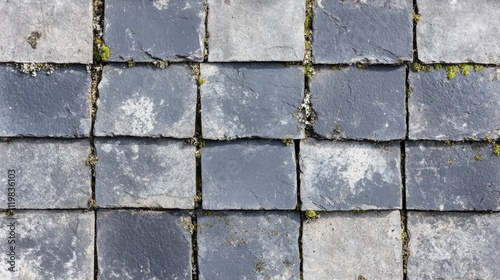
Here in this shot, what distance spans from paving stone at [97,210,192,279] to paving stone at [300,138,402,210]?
2.56 ft

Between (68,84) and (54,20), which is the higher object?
(54,20)

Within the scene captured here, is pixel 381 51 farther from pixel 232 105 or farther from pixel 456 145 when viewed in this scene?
pixel 232 105

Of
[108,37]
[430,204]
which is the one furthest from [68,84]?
[430,204]

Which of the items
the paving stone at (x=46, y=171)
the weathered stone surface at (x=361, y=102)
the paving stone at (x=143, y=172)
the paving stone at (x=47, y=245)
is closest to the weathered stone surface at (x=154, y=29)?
the paving stone at (x=143, y=172)

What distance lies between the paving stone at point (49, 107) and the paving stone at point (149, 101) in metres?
0.12

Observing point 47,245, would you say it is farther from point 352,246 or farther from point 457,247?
point 457,247

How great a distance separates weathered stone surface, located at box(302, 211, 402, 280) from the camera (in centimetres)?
277

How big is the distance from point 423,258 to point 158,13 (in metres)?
2.16

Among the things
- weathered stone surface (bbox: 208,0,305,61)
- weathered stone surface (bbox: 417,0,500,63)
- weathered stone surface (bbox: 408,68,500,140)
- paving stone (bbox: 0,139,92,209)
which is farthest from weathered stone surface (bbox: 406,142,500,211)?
paving stone (bbox: 0,139,92,209)

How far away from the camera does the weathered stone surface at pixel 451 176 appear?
2.74 m

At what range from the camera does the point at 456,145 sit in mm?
2734

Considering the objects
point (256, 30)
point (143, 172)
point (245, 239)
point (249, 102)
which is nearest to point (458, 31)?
point (256, 30)

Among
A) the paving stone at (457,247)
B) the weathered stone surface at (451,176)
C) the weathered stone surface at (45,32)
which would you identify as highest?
the weathered stone surface at (45,32)

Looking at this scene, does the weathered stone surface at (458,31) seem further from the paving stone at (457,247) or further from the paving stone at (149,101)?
the paving stone at (149,101)
